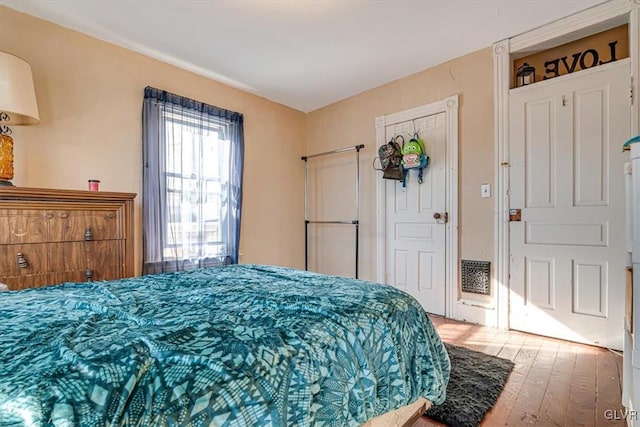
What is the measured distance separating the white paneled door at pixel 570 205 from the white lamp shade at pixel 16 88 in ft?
11.3

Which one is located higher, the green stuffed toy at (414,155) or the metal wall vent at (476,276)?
the green stuffed toy at (414,155)

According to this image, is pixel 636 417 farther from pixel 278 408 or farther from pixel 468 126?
pixel 468 126

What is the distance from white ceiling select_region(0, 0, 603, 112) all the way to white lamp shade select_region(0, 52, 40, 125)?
592 millimetres

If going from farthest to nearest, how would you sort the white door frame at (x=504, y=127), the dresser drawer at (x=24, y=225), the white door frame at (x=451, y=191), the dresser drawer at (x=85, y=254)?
the white door frame at (x=451, y=191) → the white door frame at (x=504, y=127) → the dresser drawer at (x=85, y=254) → the dresser drawer at (x=24, y=225)

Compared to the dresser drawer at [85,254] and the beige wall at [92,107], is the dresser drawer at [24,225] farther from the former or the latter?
the beige wall at [92,107]

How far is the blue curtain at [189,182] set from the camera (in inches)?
108

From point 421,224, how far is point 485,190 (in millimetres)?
675

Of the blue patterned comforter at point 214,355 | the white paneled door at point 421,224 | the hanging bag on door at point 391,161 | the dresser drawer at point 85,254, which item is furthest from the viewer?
the hanging bag on door at point 391,161

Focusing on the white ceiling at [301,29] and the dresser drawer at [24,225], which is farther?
the white ceiling at [301,29]

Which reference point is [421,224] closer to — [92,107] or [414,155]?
[414,155]

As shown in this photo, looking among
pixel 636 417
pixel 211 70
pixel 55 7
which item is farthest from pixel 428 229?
pixel 55 7

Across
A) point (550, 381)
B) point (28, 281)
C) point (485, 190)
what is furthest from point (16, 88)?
point (550, 381)

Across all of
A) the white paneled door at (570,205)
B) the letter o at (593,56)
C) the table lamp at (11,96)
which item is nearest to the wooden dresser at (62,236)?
the table lamp at (11,96)

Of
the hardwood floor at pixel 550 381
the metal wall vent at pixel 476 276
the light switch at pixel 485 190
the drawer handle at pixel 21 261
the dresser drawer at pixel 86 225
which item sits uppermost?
the light switch at pixel 485 190
